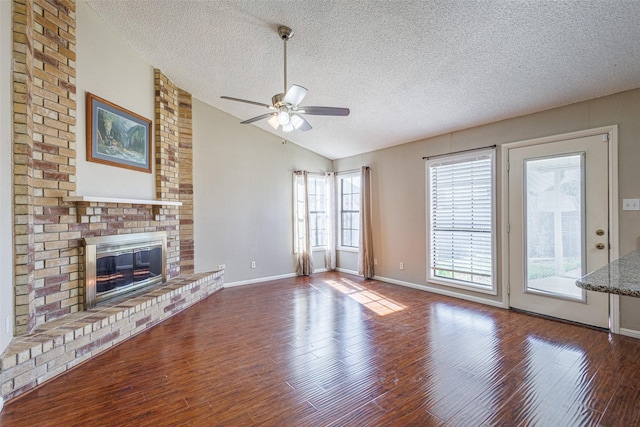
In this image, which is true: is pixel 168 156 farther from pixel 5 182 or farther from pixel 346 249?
pixel 346 249

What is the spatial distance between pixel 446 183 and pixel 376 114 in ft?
5.01

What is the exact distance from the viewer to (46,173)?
261cm

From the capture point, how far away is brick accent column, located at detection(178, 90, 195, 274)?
184 inches

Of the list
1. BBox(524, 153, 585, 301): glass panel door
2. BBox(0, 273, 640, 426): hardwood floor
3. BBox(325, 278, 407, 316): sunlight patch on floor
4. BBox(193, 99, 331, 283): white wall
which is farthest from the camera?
BBox(193, 99, 331, 283): white wall

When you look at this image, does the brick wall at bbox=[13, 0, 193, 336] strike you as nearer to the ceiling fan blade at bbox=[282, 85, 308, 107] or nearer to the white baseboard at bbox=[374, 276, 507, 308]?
the ceiling fan blade at bbox=[282, 85, 308, 107]

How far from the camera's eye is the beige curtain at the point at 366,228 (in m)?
5.79

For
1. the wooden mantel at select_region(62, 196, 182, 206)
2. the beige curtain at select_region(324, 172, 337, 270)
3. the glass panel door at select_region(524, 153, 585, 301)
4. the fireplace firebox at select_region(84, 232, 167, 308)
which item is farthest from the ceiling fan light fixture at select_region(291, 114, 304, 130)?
the beige curtain at select_region(324, 172, 337, 270)

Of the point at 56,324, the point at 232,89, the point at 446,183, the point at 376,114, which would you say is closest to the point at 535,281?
the point at 446,183

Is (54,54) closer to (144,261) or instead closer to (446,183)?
(144,261)

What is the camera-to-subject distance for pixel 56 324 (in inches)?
102

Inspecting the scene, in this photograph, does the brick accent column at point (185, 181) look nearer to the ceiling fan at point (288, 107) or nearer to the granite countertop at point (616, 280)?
the ceiling fan at point (288, 107)

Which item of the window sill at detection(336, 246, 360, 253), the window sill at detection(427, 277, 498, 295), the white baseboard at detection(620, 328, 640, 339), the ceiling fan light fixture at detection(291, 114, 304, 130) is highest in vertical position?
the ceiling fan light fixture at detection(291, 114, 304, 130)

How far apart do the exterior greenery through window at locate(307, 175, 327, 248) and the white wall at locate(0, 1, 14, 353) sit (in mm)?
4541

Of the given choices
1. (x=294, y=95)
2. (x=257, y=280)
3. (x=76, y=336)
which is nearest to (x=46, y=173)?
(x=76, y=336)
